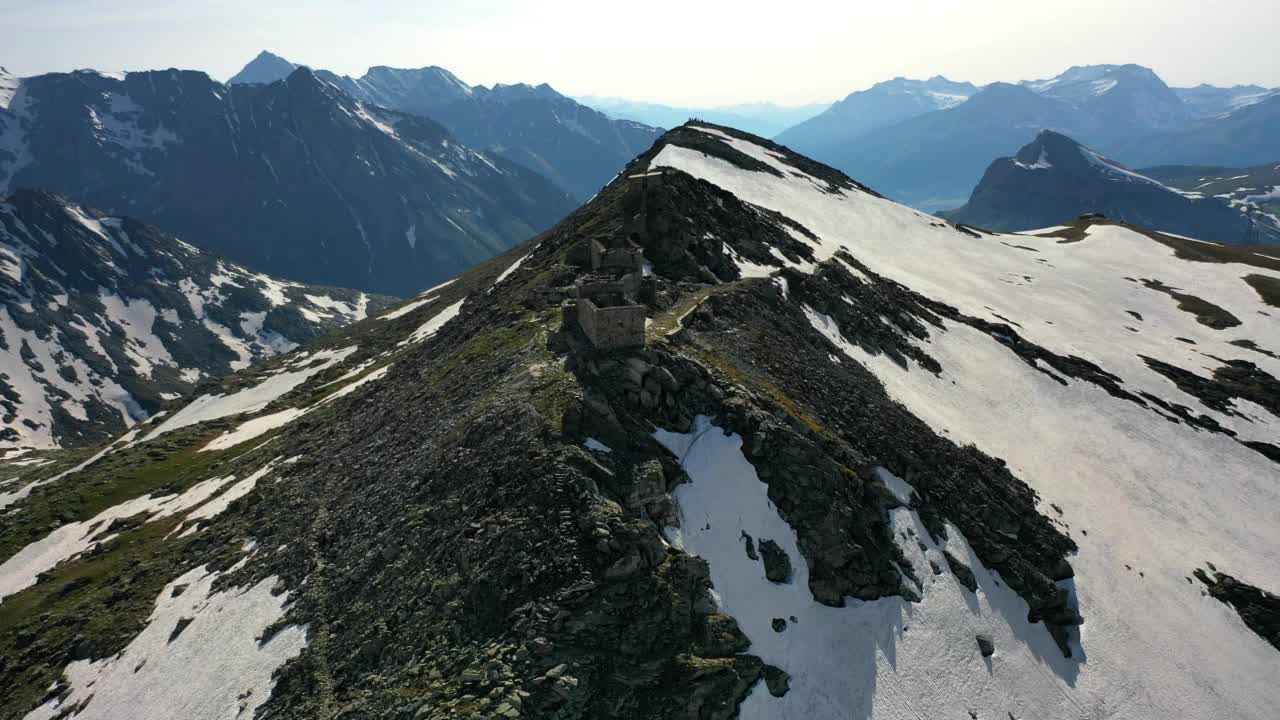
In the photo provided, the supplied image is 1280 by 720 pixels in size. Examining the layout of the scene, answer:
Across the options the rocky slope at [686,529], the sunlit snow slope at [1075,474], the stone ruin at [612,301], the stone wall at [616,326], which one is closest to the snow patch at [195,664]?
the rocky slope at [686,529]

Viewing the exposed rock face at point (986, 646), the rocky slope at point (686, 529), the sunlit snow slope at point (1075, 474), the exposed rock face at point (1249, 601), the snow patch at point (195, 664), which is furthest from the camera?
the exposed rock face at point (1249, 601)

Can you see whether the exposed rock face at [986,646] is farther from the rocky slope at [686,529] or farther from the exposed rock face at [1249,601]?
the exposed rock face at [1249,601]

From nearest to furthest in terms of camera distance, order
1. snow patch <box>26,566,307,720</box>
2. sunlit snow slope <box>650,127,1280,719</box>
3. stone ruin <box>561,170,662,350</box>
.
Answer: snow patch <box>26,566,307,720</box> → sunlit snow slope <box>650,127,1280,719</box> → stone ruin <box>561,170,662,350</box>

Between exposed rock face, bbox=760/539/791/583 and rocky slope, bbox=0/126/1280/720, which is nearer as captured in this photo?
rocky slope, bbox=0/126/1280/720

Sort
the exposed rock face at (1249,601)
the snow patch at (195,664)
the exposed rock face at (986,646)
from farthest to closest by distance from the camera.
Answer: the exposed rock face at (1249,601) < the exposed rock face at (986,646) < the snow patch at (195,664)

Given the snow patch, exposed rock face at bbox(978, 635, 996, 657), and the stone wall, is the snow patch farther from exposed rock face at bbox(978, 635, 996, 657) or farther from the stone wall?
exposed rock face at bbox(978, 635, 996, 657)

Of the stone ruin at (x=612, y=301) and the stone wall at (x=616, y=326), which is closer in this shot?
the stone wall at (x=616, y=326)

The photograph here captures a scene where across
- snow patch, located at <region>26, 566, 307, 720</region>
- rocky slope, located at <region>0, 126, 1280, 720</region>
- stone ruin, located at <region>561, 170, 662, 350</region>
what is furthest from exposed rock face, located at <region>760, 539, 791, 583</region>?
snow patch, located at <region>26, 566, 307, 720</region>
